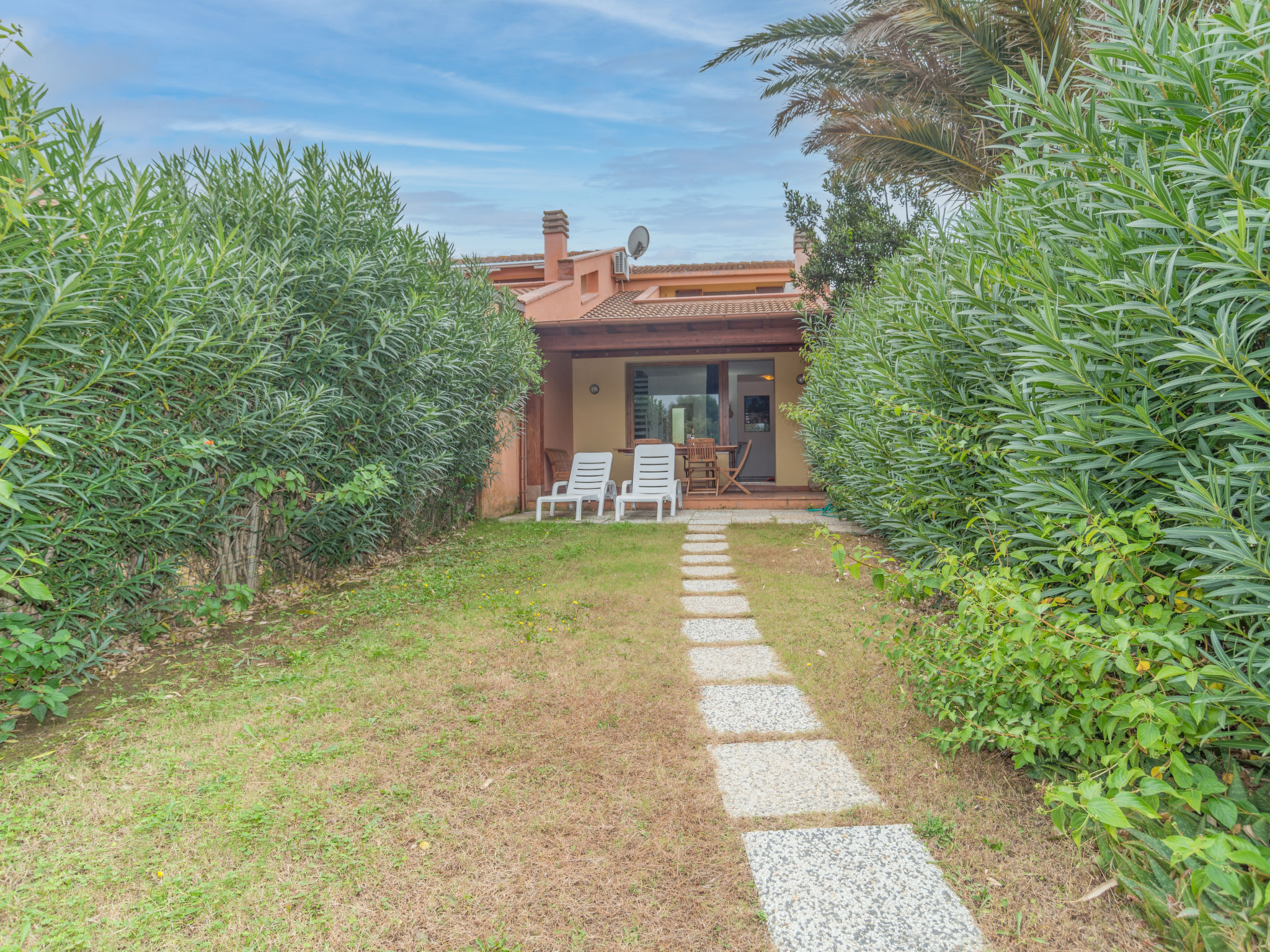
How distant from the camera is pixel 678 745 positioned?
283 centimetres

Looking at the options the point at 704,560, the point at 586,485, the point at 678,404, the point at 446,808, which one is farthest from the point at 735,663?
the point at 678,404

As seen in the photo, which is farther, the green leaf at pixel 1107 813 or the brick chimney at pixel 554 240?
the brick chimney at pixel 554 240

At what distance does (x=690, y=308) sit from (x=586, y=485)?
4.22 metres

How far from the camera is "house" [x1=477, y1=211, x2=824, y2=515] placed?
11.1 m

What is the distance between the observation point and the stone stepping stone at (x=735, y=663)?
367 cm

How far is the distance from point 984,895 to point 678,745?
1.23m

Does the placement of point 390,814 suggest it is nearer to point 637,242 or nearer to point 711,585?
point 711,585

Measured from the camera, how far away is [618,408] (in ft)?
45.3

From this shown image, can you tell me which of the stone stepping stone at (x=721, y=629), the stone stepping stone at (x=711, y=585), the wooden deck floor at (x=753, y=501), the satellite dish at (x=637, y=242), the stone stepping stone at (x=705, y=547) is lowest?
the stone stepping stone at (x=721, y=629)

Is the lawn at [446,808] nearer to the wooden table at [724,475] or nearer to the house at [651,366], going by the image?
the house at [651,366]

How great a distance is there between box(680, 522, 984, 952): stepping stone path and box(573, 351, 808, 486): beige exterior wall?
33.0 feet

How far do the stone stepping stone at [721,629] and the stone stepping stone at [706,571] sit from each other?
1356 mm

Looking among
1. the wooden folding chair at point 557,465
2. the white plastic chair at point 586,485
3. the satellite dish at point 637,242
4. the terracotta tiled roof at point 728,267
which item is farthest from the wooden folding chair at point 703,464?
the satellite dish at point 637,242

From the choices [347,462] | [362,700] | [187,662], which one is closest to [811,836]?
[362,700]
